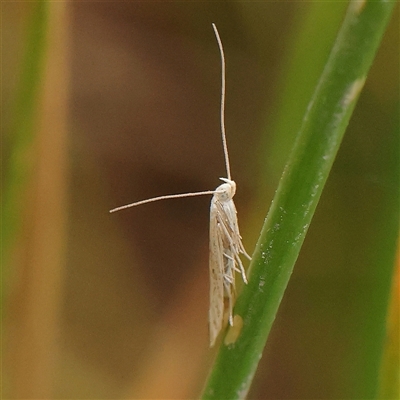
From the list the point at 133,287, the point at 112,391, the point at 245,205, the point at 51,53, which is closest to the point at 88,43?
the point at 51,53

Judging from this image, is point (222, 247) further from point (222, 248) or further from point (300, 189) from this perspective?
point (300, 189)

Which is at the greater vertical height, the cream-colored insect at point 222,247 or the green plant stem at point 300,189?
the green plant stem at point 300,189

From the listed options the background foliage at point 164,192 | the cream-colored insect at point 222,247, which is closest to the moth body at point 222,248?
the cream-colored insect at point 222,247

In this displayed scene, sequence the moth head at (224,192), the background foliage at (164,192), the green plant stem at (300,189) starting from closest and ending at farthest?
the green plant stem at (300,189)
the moth head at (224,192)
the background foliage at (164,192)

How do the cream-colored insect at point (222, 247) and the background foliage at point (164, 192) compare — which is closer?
the cream-colored insect at point (222, 247)

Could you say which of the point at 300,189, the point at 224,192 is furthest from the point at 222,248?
the point at 300,189

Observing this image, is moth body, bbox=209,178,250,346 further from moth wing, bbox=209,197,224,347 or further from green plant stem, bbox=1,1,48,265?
green plant stem, bbox=1,1,48,265

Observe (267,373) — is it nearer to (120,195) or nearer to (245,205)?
(245,205)

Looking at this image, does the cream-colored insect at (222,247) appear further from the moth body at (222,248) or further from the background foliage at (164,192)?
the background foliage at (164,192)

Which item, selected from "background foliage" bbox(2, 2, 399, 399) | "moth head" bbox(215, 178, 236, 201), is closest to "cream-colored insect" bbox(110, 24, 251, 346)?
"moth head" bbox(215, 178, 236, 201)
